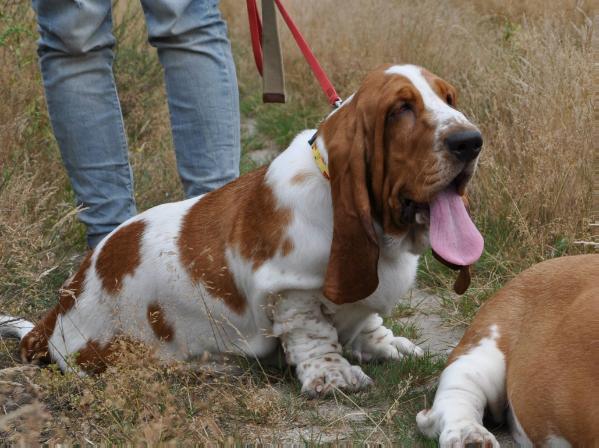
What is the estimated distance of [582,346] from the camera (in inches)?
100

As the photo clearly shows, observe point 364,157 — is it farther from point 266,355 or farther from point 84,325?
point 84,325

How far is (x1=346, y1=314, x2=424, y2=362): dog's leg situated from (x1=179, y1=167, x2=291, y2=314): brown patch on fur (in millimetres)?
501

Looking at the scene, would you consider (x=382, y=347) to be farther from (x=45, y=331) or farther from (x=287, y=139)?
(x=287, y=139)

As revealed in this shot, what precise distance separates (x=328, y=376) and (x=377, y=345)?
435mm

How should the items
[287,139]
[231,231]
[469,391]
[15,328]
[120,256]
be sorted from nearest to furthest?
[469,391], [231,231], [120,256], [15,328], [287,139]

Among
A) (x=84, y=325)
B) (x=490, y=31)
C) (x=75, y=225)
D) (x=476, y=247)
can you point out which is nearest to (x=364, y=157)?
(x=476, y=247)

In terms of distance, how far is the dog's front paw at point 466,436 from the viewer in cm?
262

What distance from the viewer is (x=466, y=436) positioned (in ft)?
8.64

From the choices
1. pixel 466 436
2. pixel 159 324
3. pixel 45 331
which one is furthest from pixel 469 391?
pixel 45 331

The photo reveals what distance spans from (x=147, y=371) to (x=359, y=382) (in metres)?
0.78

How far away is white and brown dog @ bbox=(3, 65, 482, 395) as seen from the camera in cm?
316

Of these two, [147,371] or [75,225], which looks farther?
[75,225]

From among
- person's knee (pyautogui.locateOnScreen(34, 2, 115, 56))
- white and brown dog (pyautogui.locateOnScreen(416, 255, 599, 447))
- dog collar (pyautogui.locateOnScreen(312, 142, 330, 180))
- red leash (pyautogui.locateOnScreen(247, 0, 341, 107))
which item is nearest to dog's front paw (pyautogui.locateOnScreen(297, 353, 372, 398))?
white and brown dog (pyautogui.locateOnScreen(416, 255, 599, 447))

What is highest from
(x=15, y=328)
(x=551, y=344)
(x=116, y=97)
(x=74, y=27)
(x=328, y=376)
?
(x=74, y=27)
